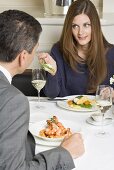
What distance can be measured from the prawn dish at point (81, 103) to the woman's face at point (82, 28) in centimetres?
54

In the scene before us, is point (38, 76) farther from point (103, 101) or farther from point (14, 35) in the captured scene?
point (14, 35)

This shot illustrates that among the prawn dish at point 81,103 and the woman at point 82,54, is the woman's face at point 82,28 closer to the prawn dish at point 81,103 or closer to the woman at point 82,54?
the woman at point 82,54

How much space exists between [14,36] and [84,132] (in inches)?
23.8

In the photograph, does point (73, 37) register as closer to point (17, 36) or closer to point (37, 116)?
point (37, 116)

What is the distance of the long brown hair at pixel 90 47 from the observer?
7.55ft

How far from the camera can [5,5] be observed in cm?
293

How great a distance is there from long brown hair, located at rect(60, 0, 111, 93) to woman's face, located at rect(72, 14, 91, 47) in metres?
0.02

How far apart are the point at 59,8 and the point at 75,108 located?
3.78 feet

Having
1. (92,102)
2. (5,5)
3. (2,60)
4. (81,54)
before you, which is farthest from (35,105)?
(5,5)

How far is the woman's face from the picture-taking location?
2.28 meters

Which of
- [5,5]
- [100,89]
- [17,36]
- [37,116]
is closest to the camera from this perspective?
[17,36]

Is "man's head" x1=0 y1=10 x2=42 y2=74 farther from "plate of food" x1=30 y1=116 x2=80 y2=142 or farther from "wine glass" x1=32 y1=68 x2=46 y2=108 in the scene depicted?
"wine glass" x1=32 y1=68 x2=46 y2=108

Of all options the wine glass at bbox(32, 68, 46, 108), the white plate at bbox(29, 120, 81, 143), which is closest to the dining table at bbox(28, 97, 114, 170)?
the white plate at bbox(29, 120, 81, 143)

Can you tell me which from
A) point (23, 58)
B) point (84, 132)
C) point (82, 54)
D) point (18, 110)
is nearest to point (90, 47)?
point (82, 54)
